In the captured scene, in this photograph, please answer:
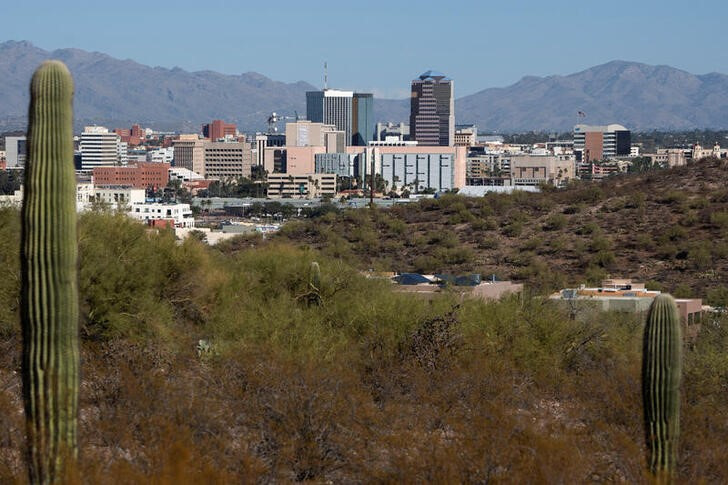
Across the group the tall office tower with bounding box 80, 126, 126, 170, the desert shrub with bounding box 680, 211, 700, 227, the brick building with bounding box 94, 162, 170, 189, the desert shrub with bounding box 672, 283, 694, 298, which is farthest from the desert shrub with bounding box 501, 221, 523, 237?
the tall office tower with bounding box 80, 126, 126, 170

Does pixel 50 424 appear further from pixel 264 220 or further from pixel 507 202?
pixel 264 220

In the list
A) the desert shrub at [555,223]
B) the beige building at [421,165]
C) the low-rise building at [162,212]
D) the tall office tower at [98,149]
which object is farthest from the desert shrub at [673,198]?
the tall office tower at [98,149]

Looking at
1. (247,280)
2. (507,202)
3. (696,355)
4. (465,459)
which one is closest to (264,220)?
(507,202)

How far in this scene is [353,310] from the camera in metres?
23.5

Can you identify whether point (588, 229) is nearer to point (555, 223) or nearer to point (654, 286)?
point (555, 223)

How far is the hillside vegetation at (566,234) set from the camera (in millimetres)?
38469

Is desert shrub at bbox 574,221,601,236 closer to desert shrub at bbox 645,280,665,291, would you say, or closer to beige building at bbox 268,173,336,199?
desert shrub at bbox 645,280,665,291

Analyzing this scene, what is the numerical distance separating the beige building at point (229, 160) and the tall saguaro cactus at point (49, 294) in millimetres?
171071

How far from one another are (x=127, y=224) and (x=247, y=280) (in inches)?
117

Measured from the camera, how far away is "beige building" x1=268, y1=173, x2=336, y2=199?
143 meters

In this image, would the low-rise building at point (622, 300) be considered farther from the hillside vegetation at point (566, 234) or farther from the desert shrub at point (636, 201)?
the desert shrub at point (636, 201)

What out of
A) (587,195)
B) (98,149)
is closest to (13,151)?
(98,149)

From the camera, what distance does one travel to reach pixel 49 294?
11.2 m

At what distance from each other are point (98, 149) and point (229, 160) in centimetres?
1787
